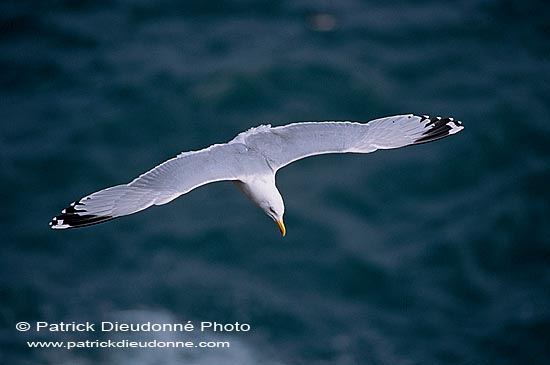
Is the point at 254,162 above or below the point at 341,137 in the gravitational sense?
below

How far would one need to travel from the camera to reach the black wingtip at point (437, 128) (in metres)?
7.56

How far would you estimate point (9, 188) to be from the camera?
449 inches

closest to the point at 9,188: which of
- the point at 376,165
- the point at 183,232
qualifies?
the point at 183,232

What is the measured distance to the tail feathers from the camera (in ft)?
21.8

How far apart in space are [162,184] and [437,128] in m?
2.39

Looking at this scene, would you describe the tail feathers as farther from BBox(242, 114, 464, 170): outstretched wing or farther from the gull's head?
BBox(242, 114, 464, 170): outstretched wing

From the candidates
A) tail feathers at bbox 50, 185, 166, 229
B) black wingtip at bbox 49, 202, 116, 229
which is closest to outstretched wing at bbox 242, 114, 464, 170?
tail feathers at bbox 50, 185, 166, 229

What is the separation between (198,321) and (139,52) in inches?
166

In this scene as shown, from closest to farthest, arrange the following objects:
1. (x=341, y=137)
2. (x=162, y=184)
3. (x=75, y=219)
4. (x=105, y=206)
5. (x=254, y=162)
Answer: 1. (x=75, y=219)
2. (x=105, y=206)
3. (x=162, y=184)
4. (x=254, y=162)
5. (x=341, y=137)

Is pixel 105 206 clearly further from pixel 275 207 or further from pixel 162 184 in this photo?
pixel 275 207

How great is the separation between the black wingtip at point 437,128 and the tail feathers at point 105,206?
232 cm

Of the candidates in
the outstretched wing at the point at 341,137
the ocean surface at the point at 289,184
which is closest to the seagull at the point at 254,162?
the outstretched wing at the point at 341,137

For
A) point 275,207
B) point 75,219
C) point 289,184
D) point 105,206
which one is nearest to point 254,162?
point 275,207

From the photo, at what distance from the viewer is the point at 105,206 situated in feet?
22.3
